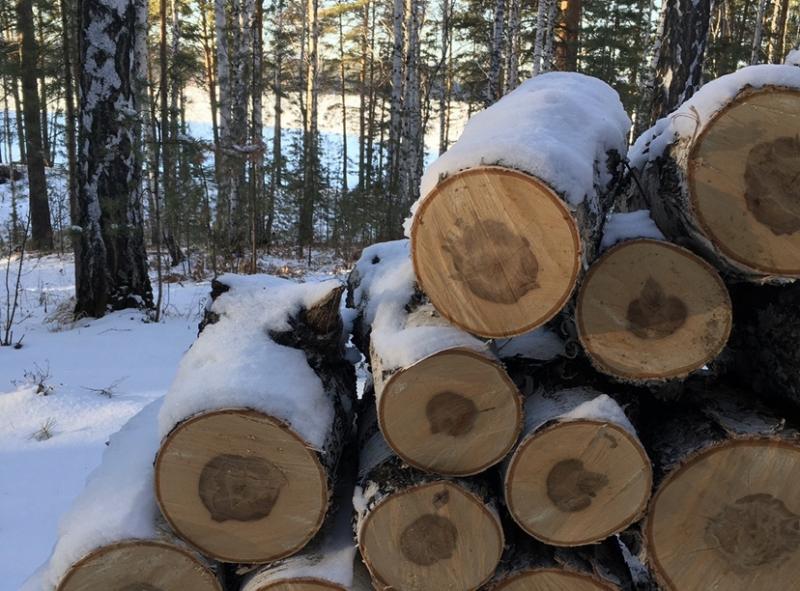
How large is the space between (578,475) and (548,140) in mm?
1007

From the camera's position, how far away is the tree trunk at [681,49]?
6.32 metres

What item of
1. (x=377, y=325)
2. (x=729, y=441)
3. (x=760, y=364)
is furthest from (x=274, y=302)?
(x=760, y=364)

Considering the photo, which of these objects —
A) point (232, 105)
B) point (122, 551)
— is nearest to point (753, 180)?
point (122, 551)

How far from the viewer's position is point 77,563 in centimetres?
175

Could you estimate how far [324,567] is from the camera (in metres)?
A: 1.81

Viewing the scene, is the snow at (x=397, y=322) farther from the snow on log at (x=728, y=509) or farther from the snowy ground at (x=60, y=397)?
the snowy ground at (x=60, y=397)

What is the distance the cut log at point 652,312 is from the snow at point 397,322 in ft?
1.23

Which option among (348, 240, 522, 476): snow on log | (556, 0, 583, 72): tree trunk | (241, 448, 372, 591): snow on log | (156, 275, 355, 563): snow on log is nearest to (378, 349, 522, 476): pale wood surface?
(348, 240, 522, 476): snow on log

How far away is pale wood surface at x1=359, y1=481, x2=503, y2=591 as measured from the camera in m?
1.74

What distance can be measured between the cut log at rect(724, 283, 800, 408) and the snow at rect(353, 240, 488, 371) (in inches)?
42.5

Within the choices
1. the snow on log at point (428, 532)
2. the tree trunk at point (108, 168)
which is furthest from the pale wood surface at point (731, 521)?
the tree trunk at point (108, 168)

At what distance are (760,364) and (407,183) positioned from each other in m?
10.7

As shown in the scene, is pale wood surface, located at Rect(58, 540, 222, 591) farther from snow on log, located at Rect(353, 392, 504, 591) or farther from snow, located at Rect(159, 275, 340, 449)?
snow on log, located at Rect(353, 392, 504, 591)

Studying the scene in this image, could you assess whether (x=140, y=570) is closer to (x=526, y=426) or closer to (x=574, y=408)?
(x=526, y=426)
